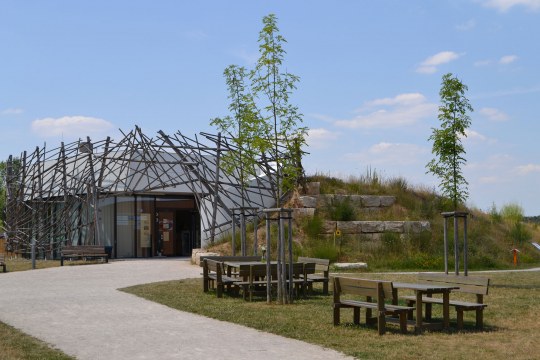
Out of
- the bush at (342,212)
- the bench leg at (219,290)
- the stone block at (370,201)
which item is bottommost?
the bench leg at (219,290)

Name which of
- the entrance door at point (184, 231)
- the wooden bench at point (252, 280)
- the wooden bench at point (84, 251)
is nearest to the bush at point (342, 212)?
the wooden bench at point (84, 251)

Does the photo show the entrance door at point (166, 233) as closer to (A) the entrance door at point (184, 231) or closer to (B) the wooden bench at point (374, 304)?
(A) the entrance door at point (184, 231)

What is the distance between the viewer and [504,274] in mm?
21453

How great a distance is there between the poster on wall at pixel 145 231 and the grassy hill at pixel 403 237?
7262 mm

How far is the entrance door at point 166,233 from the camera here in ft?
114

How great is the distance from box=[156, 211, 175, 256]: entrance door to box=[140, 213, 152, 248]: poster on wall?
0.52 meters

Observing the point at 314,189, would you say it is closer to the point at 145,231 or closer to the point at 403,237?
the point at 403,237

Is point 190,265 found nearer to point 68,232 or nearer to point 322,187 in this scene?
point 322,187

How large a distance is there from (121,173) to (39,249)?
5.84 meters

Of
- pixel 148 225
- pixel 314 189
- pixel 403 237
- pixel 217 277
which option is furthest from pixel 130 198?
pixel 217 277

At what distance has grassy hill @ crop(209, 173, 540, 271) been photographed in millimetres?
25125

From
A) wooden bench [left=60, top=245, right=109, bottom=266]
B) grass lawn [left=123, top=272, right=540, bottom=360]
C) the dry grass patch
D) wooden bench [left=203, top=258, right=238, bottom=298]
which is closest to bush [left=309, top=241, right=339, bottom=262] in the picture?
wooden bench [left=203, top=258, right=238, bottom=298]

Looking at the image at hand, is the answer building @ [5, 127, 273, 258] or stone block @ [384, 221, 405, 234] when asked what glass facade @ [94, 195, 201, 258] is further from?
stone block @ [384, 221, 405, 234]

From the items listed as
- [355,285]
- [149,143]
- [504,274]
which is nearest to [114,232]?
[149,143]
